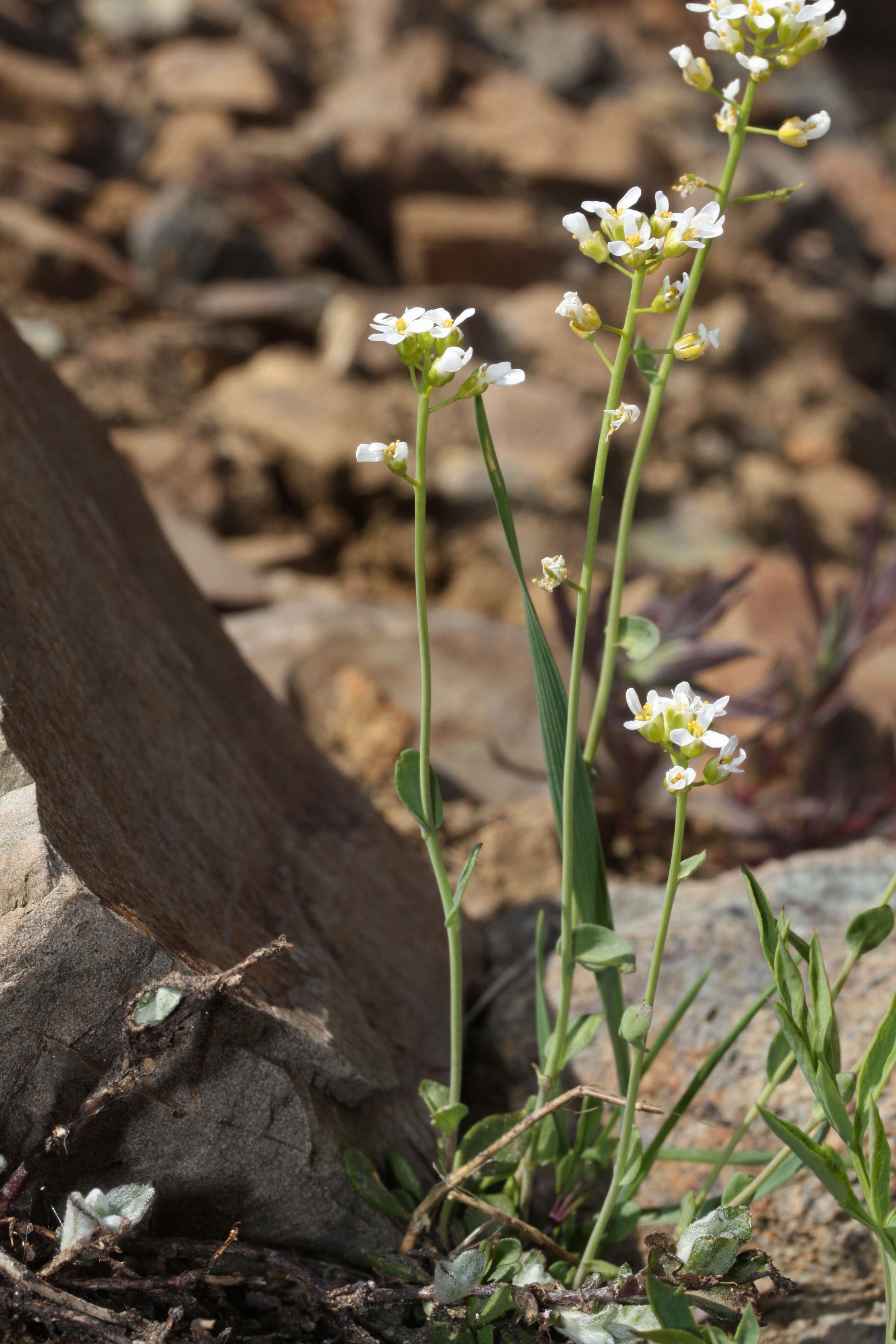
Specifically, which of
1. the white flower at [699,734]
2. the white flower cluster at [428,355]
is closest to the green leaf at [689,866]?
the white flower at [699,734]

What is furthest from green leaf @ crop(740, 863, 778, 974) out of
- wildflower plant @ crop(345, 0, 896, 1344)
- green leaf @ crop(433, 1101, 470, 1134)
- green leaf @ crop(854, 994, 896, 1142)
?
green leaf @ crop(433, 1101, 470, 1134)

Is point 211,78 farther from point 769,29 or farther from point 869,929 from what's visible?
point 869,929

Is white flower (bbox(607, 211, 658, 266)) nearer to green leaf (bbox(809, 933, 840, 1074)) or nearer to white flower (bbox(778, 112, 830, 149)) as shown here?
white flower (bbox(778, 112, 830, 149))

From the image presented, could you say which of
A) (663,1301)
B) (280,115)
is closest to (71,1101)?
(663,1301)

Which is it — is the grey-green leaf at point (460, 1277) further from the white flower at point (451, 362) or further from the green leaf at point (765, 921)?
the white flower at point (451, 362)

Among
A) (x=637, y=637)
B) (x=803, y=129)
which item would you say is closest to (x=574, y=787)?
(x=637, y=637)

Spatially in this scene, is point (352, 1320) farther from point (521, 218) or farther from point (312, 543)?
point (521, 218)
